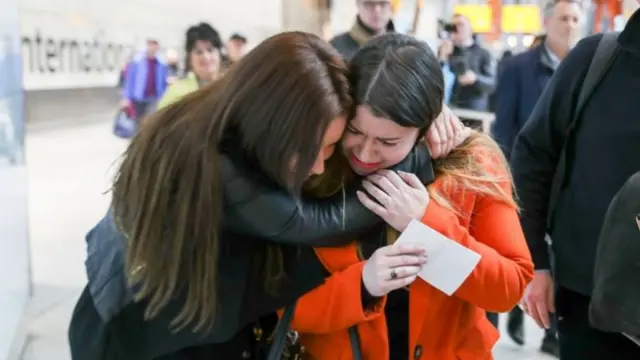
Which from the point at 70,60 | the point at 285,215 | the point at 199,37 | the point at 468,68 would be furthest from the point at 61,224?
the point at 70,60

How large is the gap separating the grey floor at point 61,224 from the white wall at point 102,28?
1.25 metres

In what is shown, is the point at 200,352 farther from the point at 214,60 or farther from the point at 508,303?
the point at 214,60

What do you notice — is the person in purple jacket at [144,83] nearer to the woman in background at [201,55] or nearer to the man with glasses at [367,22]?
the woman in background at [201,55]

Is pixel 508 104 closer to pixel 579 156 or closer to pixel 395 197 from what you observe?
pixel 579 156

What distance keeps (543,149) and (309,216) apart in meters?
0.84

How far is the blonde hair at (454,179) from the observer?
144 centimetres

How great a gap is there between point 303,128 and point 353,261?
33 cm

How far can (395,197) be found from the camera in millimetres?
1370

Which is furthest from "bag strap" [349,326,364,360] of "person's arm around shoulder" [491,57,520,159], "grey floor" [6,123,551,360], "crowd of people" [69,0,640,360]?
"person's arm around shoulder" [491,57,520,159]

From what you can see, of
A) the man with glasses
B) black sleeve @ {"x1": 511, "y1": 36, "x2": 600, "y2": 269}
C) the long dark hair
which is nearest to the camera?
the long dark hair

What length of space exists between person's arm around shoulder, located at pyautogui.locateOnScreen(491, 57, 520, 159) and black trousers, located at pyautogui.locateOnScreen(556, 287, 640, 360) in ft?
7.16

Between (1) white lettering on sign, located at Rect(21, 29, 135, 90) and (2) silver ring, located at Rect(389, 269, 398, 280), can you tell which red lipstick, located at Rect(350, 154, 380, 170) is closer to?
(2) silver ring, located at Rect(389, 269, 398, 280)

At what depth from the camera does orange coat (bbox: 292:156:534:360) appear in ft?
4.52

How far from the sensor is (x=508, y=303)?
1.45 meters
